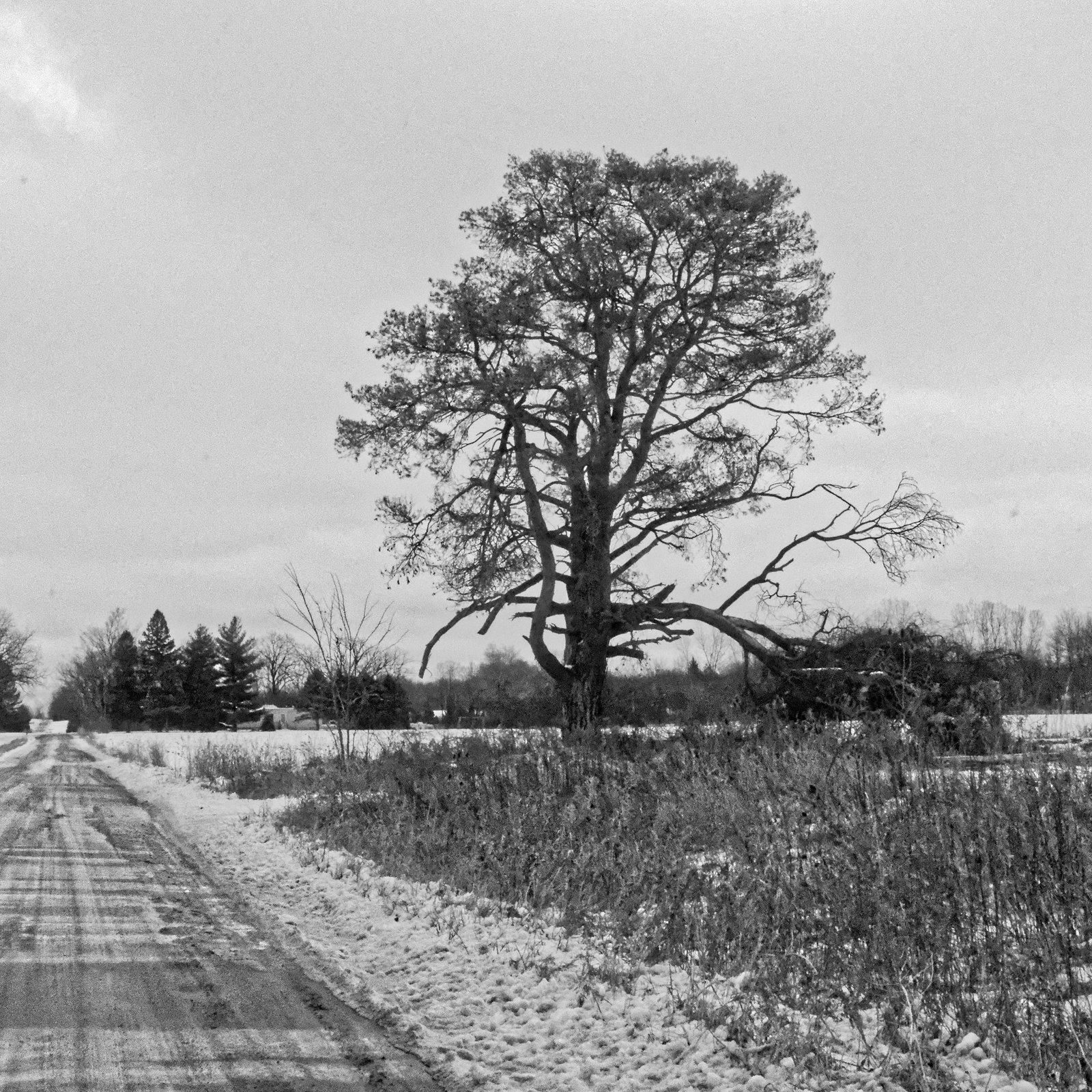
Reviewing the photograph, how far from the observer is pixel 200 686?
7050 cm

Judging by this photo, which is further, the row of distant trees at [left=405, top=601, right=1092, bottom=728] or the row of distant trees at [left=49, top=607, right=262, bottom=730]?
the row of distant trees at [left=49, top=607, right=262, bottom=730]

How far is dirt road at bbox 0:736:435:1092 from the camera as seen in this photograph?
372 cm

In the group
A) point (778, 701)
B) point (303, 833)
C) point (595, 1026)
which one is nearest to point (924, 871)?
point (595, 1026)

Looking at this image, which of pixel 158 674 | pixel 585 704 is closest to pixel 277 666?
pixel 158 674

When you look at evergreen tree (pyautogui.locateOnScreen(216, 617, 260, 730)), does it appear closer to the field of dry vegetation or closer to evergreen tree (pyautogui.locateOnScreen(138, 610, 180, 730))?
evergreen tree (pyautogui.locateOnScreen(138, 610, 180, 730))

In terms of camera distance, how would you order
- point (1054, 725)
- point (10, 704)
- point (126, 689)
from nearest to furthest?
point (1054, 725) < point (126, 689) < point (10, 704)

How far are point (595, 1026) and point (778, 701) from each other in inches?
398

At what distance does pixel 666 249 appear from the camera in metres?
18.8

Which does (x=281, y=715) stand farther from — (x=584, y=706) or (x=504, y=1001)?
(x=504, y=1001)

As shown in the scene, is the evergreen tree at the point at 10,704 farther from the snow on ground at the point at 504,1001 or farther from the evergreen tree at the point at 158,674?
the snow on ground at the point at 504,1001

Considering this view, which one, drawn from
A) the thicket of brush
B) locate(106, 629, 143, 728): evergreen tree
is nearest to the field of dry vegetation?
the thicket of brush

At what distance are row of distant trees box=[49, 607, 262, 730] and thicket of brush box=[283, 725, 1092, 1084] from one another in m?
64.2

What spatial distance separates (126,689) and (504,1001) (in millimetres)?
77608

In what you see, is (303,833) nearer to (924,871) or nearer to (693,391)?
(924,871)
